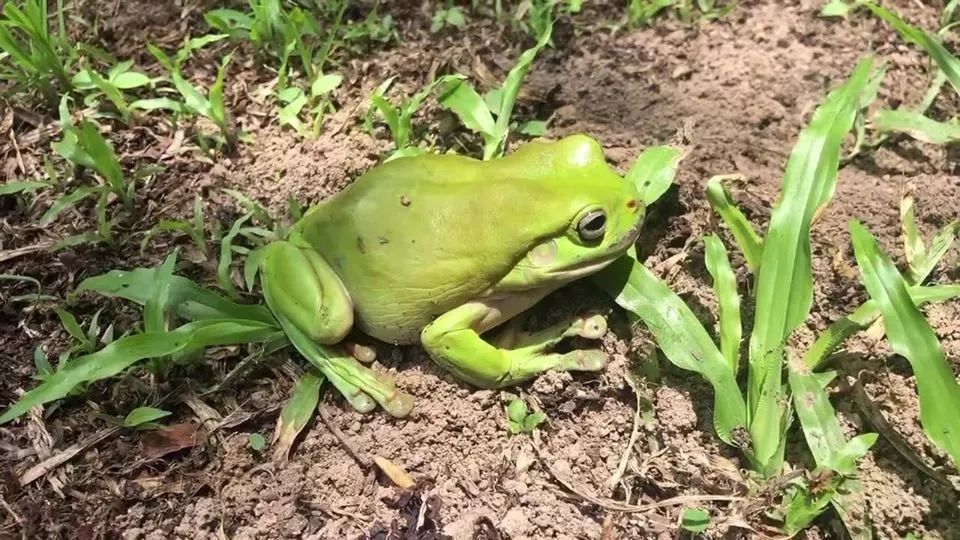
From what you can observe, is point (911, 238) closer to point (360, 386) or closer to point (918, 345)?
point (918, 345)

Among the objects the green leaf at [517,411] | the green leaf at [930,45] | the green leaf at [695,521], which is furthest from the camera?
the green leaf at [930,45]

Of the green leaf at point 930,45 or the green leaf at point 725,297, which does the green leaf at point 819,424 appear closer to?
the green leaf at point 725,297

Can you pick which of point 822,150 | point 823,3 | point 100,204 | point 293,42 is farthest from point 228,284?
point 823,3

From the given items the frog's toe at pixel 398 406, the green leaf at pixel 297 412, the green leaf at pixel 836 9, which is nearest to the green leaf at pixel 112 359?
the green leaf at pixel 297 412

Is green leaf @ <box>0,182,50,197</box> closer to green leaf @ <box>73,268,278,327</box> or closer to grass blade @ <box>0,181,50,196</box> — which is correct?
grass blade @ <box>0,181,50,196</box>

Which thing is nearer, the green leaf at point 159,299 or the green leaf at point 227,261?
the green leaf at point 159,299

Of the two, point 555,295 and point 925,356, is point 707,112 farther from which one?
point 925,356

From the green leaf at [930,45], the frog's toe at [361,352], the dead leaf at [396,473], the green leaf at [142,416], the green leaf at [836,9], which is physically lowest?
the dead leaf at [396,473]
